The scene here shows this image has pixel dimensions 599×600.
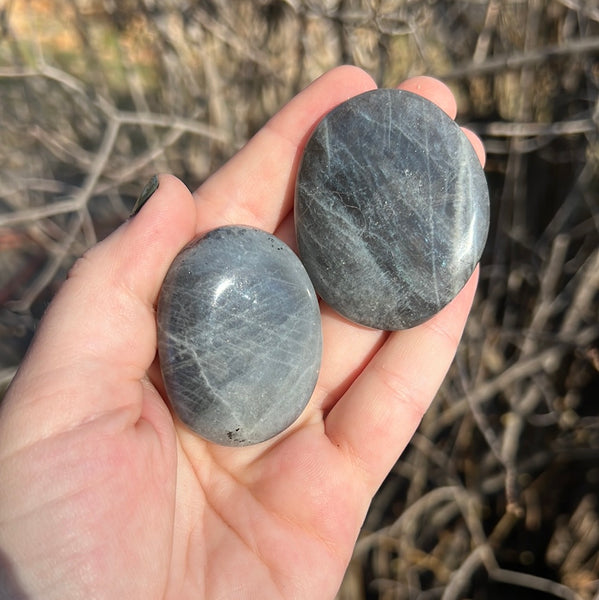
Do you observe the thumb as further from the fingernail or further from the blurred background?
the blurred background

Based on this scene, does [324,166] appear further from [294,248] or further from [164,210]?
[164,210]

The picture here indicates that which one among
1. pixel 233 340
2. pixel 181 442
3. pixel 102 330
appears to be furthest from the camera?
pixel 181 442

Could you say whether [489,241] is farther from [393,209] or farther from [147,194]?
[147,194]

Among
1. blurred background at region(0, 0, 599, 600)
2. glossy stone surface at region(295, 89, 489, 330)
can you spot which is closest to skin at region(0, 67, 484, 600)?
glossy stone surface at region(295, 89, 489, 330)

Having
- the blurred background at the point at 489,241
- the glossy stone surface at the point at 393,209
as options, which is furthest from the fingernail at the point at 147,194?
the blurred background at the point at 489,241

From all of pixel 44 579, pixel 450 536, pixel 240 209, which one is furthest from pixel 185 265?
pixel 450 536

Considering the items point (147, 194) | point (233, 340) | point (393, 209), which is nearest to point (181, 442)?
point (233, 340)
